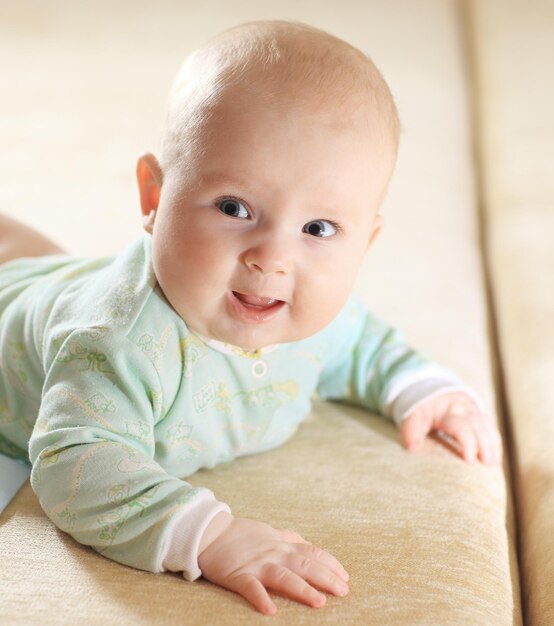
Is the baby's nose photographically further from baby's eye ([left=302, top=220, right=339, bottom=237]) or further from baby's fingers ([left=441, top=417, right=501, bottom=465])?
baby's fingers ([left=441, top=417, right=501, bottom=465])

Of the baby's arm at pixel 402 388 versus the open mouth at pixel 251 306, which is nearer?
the open mouth at pixel 251 306

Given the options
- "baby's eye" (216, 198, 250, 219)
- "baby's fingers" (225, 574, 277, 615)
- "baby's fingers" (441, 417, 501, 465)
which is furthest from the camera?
"baby's fingers" (441, 417, 501, 465)

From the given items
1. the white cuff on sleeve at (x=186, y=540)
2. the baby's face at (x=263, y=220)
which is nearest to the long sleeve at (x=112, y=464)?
the white cuff on sleeve at (x=186, y=540)

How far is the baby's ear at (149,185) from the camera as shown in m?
1.12

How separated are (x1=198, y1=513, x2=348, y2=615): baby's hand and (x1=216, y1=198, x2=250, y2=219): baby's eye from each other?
31 cm

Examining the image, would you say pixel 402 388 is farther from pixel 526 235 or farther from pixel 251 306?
pixel 526 235

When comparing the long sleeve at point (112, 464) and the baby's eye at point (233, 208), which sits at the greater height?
the baby's eye at point (233, 208)

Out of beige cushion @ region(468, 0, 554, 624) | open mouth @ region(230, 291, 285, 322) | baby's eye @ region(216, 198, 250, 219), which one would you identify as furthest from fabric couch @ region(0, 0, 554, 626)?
baby's eye @ region(216, 198, 250, 219)

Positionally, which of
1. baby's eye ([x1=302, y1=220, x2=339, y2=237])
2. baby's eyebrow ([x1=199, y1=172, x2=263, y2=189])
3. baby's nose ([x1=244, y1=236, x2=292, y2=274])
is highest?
baby's eyebrow ([x1=199, y1=172, x2=263, y2=189])

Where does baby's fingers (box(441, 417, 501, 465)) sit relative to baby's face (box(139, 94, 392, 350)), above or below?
below

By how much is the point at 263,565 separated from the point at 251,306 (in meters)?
0.27

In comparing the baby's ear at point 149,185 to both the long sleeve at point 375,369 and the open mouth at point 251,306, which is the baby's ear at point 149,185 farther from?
the long sleeve at point 375,369

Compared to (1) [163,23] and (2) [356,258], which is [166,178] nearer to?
(2) [356,258]

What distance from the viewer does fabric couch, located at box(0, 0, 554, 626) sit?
3.21 feet
